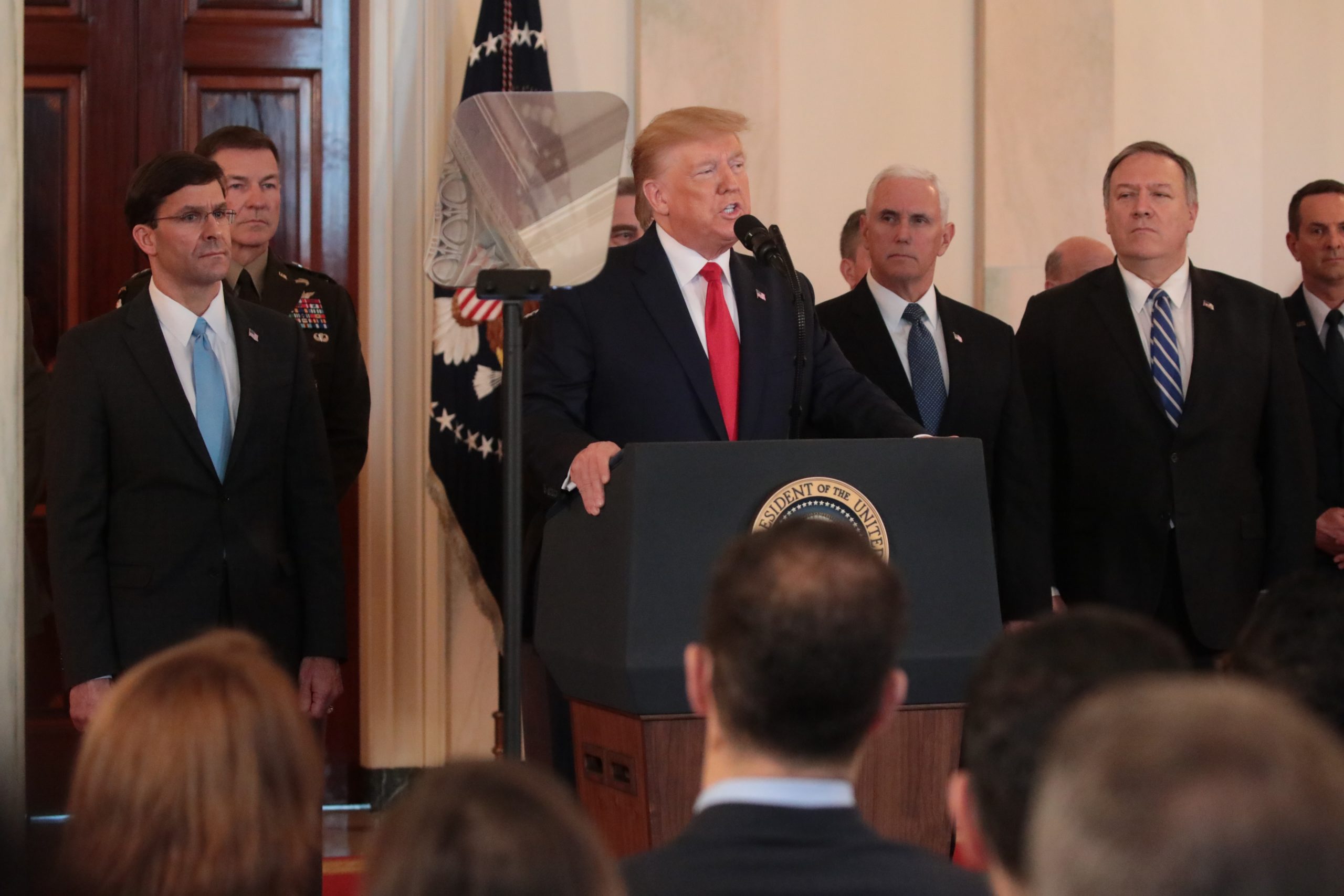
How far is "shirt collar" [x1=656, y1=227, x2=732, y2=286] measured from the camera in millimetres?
3320

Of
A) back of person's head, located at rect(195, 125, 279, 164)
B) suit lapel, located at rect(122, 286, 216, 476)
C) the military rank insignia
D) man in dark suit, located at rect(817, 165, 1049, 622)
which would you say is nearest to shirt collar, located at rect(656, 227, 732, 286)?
man in dark suit, located at rect(817, 165, 1049, 622)

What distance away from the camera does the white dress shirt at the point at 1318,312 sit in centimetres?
467

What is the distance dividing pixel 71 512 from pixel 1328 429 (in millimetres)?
3294

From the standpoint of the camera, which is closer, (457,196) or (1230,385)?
(457,196)

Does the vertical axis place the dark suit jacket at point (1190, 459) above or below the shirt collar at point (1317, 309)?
below

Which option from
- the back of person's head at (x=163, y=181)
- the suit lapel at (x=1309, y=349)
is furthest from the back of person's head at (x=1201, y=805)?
the suit lapel at (x=1309, y=349)

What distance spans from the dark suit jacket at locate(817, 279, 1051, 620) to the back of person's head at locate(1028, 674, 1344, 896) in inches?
122

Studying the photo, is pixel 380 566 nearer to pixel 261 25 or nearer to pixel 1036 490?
pixel 261 25

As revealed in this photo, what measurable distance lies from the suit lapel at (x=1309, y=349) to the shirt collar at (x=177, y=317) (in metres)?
2.89

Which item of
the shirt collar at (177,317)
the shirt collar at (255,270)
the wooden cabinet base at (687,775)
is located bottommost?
the wooden cabinet base at (687,775)

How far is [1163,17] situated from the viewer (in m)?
5.75

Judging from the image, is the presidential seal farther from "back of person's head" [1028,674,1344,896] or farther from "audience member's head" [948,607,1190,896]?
"back of person's head" [1028,674,1344,896]

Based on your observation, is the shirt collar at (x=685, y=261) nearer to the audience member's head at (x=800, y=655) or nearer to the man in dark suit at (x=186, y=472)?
the man in dark suit at (x=186, y=472)

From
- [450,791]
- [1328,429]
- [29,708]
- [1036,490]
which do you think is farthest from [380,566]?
[450,791]
